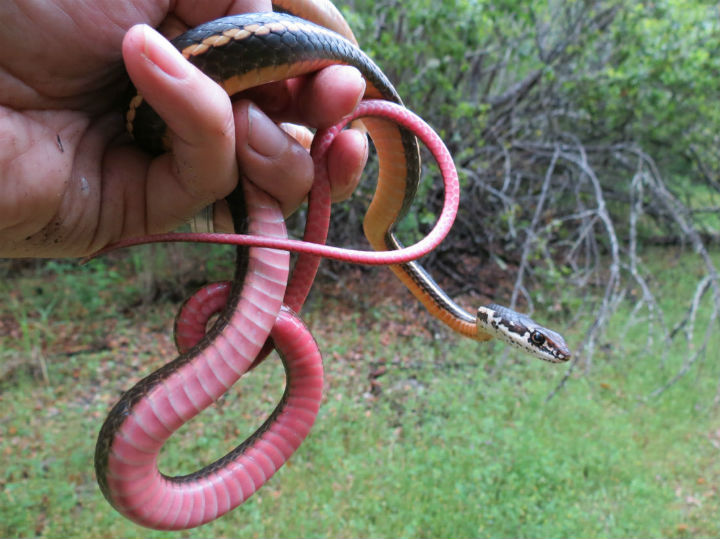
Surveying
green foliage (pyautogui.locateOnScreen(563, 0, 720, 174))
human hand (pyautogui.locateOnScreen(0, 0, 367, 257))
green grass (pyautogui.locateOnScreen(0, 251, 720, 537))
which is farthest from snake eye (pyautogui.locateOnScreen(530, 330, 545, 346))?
green foliage (pyautogui.locateOnScreen(563, 0, 720, 174))

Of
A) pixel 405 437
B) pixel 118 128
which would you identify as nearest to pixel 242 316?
pixel 118 128

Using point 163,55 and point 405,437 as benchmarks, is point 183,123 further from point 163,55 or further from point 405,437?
point 405,437

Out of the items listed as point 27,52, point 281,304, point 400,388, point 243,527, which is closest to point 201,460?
point 243,527

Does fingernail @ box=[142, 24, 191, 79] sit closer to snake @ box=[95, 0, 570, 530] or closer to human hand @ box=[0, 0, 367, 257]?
human hand @ box=[0, 0, 367, 257]

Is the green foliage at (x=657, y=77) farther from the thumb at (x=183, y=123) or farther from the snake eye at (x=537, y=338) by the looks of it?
the thumb at (x=183, y=123)

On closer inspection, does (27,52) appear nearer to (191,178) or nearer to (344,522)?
(191,178)

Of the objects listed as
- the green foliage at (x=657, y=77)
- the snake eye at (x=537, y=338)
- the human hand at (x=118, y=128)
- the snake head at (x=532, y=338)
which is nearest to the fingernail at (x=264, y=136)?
the human hand at (x=118, y=128)

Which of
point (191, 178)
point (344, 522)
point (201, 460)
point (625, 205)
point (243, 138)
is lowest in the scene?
point (201, 460)
